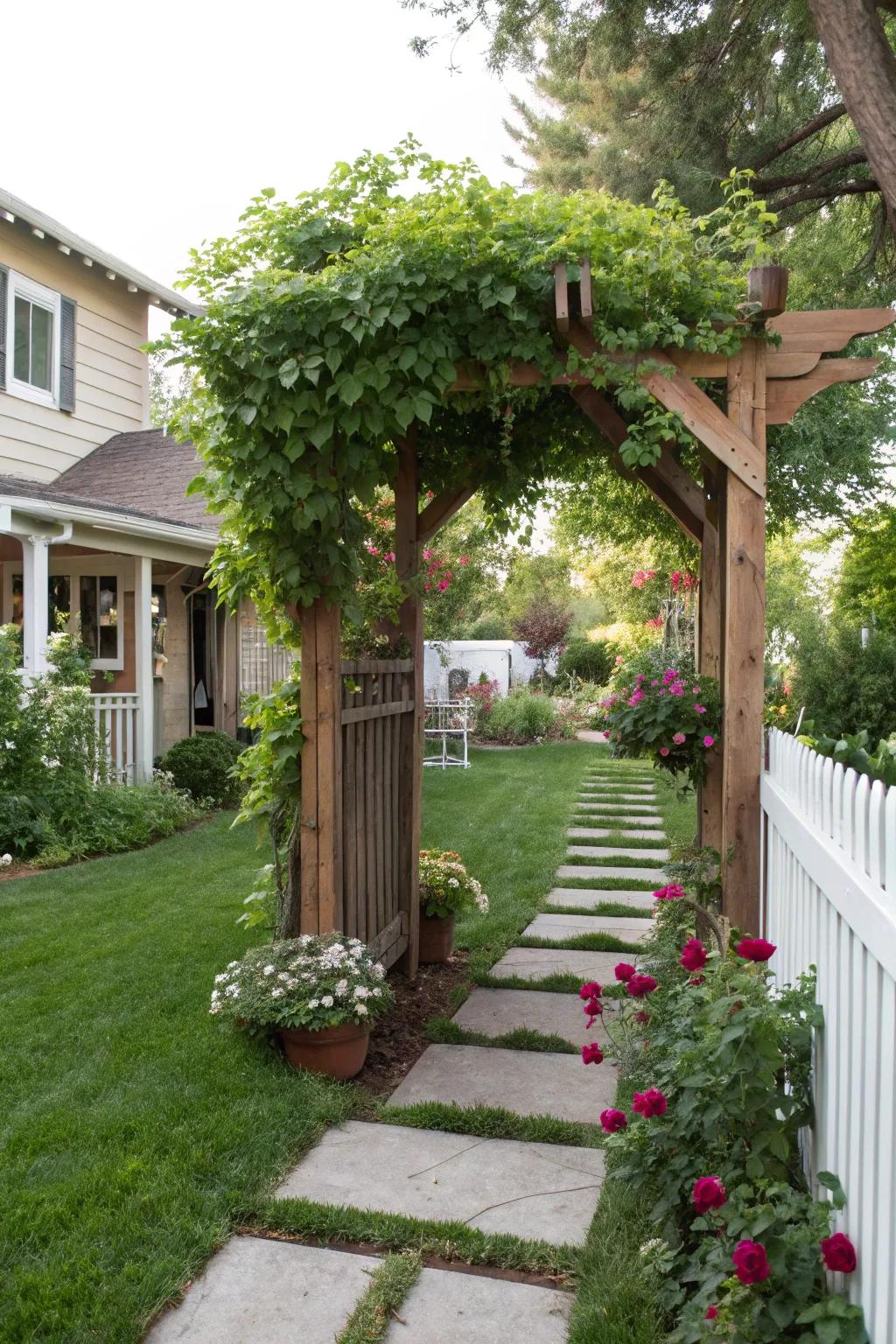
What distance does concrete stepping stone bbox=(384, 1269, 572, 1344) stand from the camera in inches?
77.3

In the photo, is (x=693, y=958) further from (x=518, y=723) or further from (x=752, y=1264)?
(x=518, y=723)

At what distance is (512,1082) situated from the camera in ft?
10.6

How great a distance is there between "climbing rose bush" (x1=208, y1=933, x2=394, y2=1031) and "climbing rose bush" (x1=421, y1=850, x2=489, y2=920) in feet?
3.48

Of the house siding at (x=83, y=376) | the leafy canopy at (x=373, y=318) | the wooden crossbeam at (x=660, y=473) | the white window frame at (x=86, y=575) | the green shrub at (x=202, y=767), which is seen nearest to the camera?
the leafy canopy at (x=373, y=318)

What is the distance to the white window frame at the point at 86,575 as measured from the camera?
9.10 m

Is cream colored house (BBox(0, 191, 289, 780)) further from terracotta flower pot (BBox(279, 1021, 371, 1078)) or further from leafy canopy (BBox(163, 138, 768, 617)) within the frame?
terracotta flower pot (BBox(279, 1021, 371, 1078))

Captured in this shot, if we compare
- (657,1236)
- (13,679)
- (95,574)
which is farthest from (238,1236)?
(95,574)

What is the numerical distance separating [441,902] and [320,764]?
136 centimetres

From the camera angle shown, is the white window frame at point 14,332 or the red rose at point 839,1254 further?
the white window frame at point 14,332

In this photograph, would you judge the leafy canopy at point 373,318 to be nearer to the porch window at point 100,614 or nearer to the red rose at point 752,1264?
the red rose at point 752,1264

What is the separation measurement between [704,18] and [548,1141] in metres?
6.72

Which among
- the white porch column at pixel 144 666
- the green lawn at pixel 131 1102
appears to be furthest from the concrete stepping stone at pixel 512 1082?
the white porch column at pixel 144 666

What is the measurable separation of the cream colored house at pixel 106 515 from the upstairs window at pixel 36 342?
0.02 m

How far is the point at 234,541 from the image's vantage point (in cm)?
359
